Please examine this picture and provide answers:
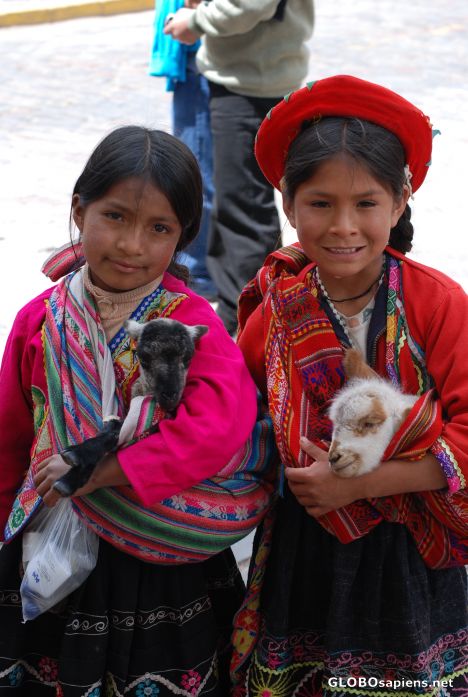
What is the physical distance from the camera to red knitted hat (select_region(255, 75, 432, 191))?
201 centimetres

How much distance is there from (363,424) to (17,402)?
83cm

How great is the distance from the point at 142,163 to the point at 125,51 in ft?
30.6

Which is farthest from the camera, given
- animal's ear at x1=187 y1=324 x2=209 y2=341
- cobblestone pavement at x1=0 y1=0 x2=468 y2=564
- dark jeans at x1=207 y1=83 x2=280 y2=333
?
cobblestone pavement at x1=0 y1=0 x2=468 y2=564

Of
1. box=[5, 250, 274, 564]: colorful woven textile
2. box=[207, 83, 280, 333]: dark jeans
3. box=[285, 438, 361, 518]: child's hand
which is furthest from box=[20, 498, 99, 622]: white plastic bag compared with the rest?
box=[207, 83, 280, 333]: dark jeans

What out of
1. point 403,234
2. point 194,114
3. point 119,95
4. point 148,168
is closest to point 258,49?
point 194,114

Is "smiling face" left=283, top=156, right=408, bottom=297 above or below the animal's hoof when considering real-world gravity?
above

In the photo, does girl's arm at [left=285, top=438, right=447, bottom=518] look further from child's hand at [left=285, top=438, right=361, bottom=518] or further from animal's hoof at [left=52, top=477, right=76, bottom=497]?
animal's hoof at [left=52, top=477, right=76, bottom=497]

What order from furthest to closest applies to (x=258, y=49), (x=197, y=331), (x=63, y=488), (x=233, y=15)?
1. (x=258, y=49)
2. (x=233, y=15)
3. (x=197, y=331)
4. (x=63, y=488)

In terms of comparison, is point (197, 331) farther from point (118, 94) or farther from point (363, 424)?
point (118, 94)

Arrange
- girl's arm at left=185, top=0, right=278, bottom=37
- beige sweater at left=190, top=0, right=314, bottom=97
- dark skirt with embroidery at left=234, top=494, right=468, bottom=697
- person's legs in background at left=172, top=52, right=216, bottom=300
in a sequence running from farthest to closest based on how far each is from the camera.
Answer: person's legs in background at left=172, top=52, right=216, bottom=300, beige sweater at left=190, top=0, right=314, bottom=97, girl's arm at left=185, top=0, right=278, bottom=37, dark skirt with embroidery at left=234, top=494, right=468, bottom=697

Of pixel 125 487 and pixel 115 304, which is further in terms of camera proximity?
pixel 115 304

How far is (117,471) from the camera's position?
1.99 meters

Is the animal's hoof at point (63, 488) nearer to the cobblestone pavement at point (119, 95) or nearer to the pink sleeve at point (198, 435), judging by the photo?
the pink sleeve at point (198, 435)

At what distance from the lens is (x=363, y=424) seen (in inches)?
76.5
